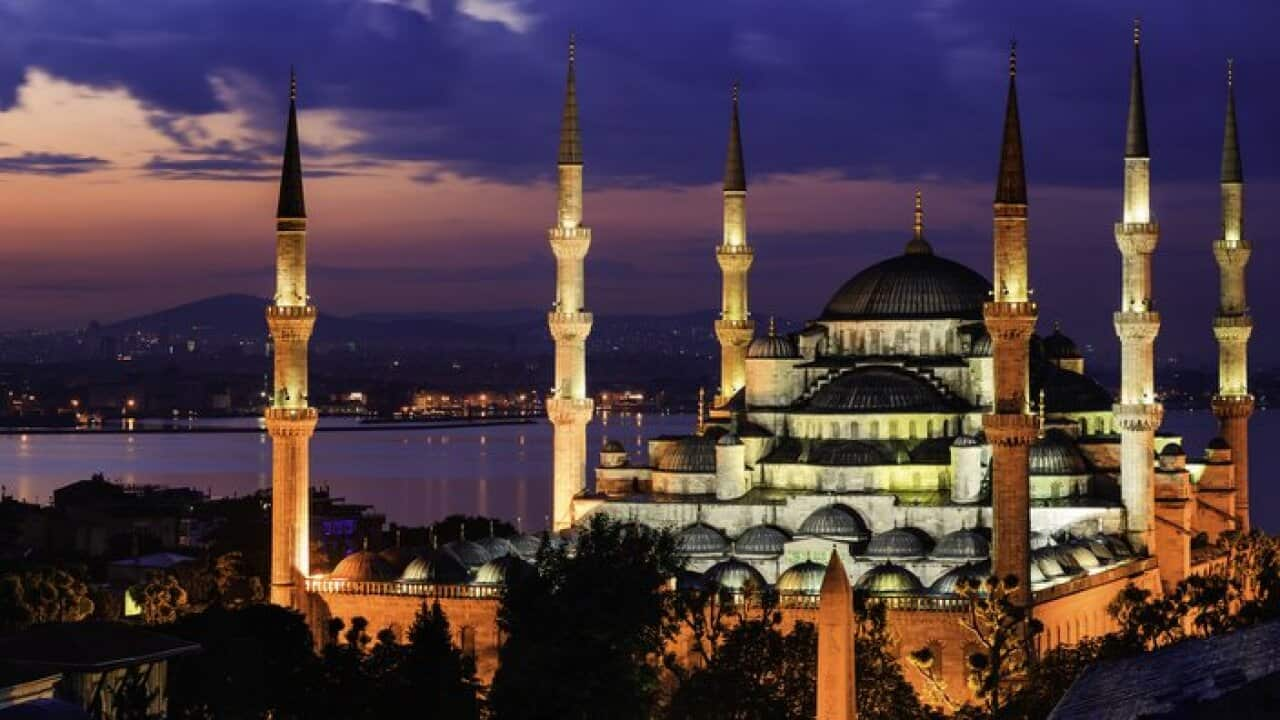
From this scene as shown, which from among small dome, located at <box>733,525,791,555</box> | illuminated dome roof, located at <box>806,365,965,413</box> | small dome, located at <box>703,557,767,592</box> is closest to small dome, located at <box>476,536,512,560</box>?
small dome, located at <box>733,525,791,555</box>

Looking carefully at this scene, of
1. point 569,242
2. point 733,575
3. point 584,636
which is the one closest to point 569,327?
point 569,242

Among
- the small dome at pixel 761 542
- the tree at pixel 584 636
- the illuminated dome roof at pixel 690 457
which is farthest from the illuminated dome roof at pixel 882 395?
the tree at pixel 584 636

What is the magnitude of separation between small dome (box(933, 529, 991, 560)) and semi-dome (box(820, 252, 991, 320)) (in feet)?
26.7

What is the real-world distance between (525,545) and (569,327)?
5636mm

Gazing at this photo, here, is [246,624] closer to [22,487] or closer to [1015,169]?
[1015,169]

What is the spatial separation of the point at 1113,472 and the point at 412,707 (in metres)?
21.0

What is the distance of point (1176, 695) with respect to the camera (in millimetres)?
Result: 22484

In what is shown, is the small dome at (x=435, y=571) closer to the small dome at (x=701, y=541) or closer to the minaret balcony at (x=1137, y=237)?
the small dome at (x=701, y=541)

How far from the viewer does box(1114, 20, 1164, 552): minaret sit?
162ft

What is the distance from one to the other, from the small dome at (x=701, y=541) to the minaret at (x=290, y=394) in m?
7.18

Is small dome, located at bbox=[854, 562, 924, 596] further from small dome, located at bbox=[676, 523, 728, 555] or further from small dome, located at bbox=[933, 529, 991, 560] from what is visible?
small dome, located at bbox=[676, 523, 728, 555]

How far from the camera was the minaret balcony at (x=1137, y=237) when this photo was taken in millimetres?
51062

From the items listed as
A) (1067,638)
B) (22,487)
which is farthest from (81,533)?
(22,487)

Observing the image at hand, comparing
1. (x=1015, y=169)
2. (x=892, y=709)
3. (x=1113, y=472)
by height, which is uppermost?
(x=1015, y=169)
